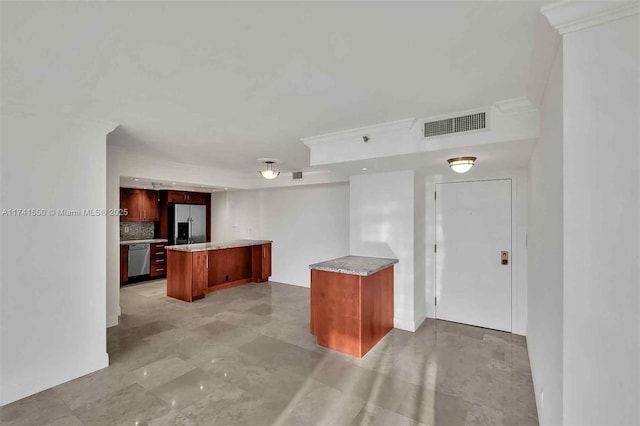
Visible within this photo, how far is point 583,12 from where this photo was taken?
1.22 metres

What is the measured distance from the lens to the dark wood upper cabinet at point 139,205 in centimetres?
668

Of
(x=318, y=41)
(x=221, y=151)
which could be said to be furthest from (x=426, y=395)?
(x=221, y=151)

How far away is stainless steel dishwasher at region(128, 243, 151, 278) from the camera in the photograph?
6.45 meters

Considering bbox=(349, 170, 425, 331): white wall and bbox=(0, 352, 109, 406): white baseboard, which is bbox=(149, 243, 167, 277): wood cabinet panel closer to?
bbox=(0, 352, 109, 406): white baseboard

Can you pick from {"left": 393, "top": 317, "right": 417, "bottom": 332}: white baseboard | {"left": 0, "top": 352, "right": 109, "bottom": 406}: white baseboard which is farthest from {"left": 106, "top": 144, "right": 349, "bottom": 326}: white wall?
{"left": 0, "top": 352, "right": 109, "bottom": 406}: white baseboard

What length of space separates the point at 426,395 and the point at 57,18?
3425mm

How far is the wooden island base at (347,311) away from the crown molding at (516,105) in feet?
6.64

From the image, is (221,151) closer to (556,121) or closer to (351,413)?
(351,413)

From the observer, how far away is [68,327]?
8.92 ft

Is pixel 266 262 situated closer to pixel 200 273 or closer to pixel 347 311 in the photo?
pixel 200 273

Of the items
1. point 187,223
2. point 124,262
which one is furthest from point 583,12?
point 187,223

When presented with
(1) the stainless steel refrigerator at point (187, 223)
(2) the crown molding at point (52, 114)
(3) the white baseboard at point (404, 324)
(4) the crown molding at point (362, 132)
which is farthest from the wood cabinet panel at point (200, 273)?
(3) the white baseboard at point (404, 324)

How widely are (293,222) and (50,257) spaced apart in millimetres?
4391

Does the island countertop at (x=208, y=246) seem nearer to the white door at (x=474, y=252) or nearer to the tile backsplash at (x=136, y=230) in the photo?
the tile backsplash at (x=136, y=230)
